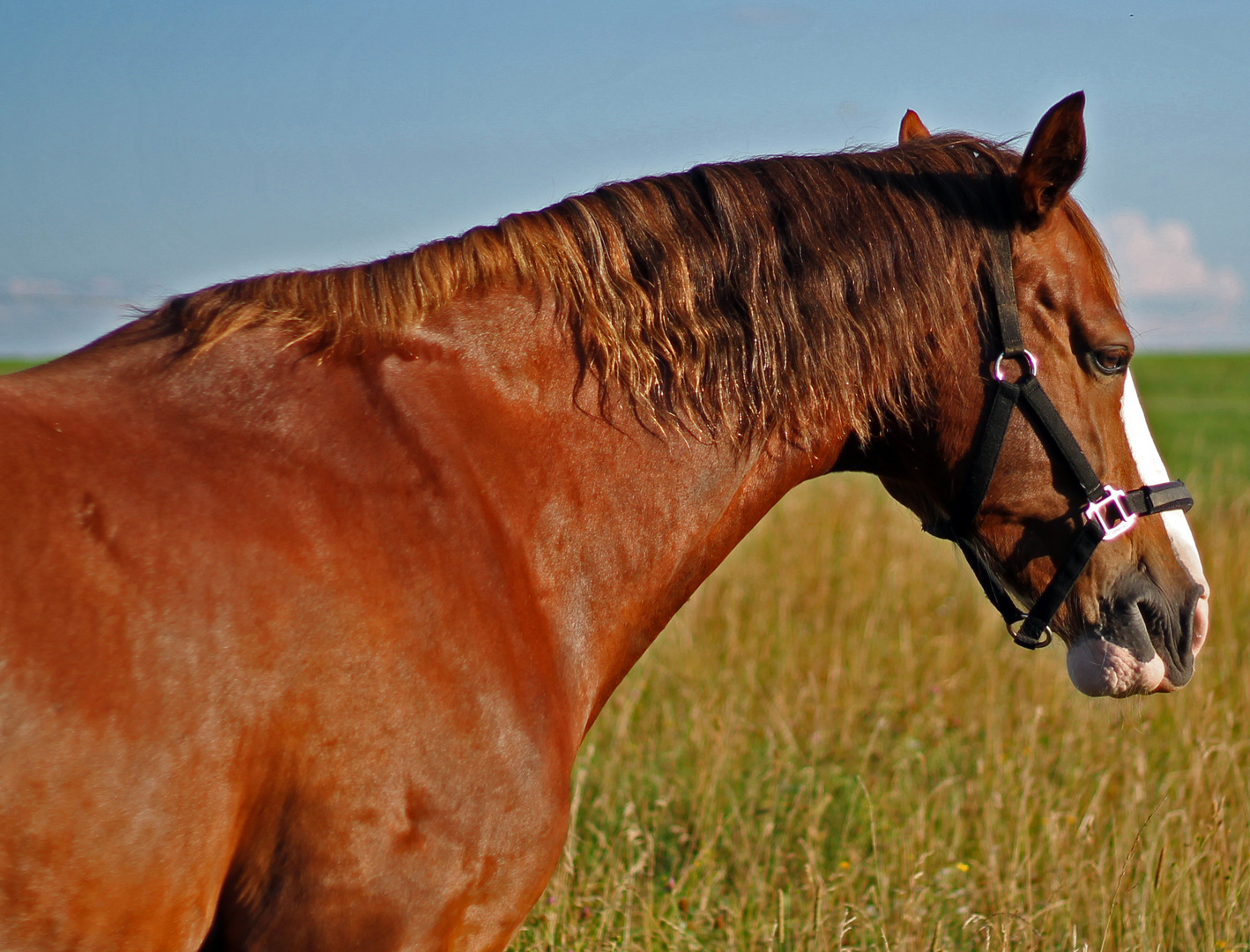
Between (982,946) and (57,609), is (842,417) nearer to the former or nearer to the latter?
(57,609)

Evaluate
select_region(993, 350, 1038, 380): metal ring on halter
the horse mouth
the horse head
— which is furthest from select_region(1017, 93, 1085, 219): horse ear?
the horse mouth

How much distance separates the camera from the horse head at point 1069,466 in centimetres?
197

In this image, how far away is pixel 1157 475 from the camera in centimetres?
207

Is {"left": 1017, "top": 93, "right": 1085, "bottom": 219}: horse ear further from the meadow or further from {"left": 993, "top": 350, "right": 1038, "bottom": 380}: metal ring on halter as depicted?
the meadow

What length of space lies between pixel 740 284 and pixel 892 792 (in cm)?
271

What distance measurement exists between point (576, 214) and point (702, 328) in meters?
0.35

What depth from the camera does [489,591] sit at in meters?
1.62

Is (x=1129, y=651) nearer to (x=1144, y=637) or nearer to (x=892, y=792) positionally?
(x=1144, y=637)

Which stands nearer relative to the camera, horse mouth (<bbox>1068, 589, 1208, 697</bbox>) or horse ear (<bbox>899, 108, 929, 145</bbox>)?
horse mouth (<bbox>1068, 589, 1208, 697</bbox>)

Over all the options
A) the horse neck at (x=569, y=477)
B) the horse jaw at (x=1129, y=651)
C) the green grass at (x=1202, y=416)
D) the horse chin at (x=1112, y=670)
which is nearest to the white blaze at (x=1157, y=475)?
the horse jaw at (x=1129, y=651)

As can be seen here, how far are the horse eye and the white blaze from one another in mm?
49

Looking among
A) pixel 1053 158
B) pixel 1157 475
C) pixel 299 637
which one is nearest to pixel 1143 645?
pixel 1157 475

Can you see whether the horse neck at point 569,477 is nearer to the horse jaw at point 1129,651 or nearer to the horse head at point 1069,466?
the horse head at point 1069,466

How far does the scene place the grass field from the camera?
297cm
